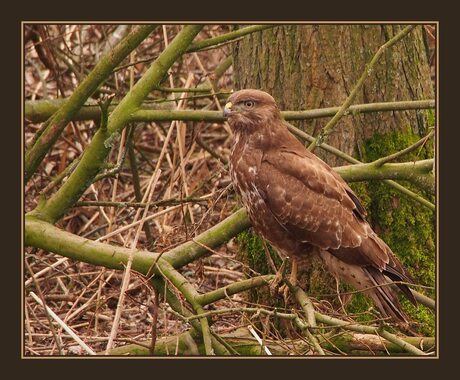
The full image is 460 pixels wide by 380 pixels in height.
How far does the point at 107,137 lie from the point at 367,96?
5.82 feet

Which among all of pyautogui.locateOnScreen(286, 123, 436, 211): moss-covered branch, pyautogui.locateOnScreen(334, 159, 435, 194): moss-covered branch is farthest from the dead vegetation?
pyautogui.locateOnScreen(334, 159, 435, 194): moss-covered branch

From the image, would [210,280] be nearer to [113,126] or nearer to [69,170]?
[69,170]

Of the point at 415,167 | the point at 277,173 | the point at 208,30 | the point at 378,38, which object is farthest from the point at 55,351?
the point at 208,30

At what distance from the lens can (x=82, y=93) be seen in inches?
217

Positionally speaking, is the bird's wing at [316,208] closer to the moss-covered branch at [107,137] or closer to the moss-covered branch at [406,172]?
the moss-covered branch at [406,172]

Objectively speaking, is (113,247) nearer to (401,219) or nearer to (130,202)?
(130,202)

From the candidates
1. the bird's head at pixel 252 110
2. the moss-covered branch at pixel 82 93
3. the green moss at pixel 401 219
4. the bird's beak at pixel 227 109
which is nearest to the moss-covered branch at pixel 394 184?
the bird's head at pixel 252 110

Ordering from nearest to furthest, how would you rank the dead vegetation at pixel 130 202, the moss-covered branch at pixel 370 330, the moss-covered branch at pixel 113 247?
the moss-covered branch at pixel 370 330
the moss-covered branch at pixel 113 247
the dead vegetation at pixel 130 202

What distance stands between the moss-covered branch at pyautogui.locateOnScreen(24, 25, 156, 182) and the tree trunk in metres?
1.21

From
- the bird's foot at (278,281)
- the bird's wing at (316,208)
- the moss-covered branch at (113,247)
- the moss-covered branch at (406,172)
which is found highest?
the moss-covered branch at (406,172)

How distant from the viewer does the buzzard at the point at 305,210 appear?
209 inches

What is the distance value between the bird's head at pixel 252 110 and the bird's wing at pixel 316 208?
0.76 feet

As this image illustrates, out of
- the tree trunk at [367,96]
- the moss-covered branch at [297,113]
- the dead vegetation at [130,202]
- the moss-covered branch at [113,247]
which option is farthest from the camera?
the tree trunk at [367,96]

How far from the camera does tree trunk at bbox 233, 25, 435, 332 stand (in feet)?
20.1
